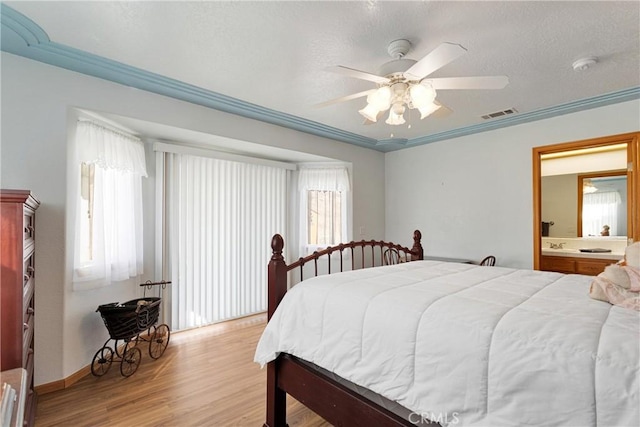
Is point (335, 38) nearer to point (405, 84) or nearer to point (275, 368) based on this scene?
point (405, 84)

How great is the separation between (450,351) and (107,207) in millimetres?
2869

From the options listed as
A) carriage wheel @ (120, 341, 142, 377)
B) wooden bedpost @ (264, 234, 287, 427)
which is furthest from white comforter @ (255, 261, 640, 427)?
carriage wheel @ (120, 341, 142, 377)

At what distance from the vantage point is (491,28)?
1774mm

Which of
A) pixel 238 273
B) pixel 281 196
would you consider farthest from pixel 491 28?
pixel 238 273

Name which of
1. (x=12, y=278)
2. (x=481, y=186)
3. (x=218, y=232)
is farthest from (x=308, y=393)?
(x=481, y=186)

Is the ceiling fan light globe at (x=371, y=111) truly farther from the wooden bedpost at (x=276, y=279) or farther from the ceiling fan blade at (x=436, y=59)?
the wooden bedpost at (x=276, y=279)

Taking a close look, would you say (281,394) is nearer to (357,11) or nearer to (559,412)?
(559,412)

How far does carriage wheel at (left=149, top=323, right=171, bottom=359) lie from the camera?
8.82 ft

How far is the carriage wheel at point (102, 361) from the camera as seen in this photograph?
235cm

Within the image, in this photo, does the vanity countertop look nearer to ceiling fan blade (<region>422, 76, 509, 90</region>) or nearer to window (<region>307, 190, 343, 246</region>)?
window (<region>307, 190, 343, 246</region>)

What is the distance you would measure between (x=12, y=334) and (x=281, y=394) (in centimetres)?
139

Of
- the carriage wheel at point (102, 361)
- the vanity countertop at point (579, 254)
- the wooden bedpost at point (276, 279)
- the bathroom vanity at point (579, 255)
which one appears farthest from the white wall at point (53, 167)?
the vanity countertop at point (579, 254)

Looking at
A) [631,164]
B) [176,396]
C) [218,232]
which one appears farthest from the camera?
[218,232]

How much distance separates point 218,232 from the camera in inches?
140
